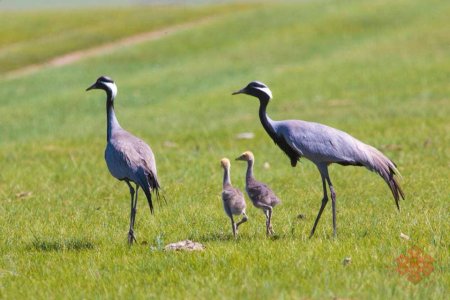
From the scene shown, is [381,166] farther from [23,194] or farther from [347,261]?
[23,194]

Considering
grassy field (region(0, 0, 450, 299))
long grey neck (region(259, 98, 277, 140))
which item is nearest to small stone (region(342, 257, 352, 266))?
grassy field (region(0, 0, 450, 299))

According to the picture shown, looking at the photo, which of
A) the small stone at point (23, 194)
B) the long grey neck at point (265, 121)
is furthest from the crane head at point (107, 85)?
the small stone at point (23, 194)

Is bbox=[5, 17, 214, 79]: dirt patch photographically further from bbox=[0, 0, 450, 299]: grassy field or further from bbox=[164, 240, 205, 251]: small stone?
bbox=[164, 240, 205, 251]: small stone

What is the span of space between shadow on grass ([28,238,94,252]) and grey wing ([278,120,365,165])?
263 centimetres

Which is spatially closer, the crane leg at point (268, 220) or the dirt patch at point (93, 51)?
the crane leg at point (268, 220)

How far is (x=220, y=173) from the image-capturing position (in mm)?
14430

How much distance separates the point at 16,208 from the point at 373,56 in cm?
2923

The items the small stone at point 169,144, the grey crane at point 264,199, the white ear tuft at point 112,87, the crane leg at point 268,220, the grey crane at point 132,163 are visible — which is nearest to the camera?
the grey crane at point 132,163

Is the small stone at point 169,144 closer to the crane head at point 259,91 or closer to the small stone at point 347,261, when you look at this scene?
the crane head at point 259,91

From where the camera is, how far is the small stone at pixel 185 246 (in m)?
8.52

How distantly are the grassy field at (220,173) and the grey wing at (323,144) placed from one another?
90 cm

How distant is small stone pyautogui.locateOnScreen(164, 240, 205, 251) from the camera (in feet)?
27.9

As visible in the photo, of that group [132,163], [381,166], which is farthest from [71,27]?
[381,166]

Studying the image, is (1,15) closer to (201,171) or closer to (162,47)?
(162,47)
